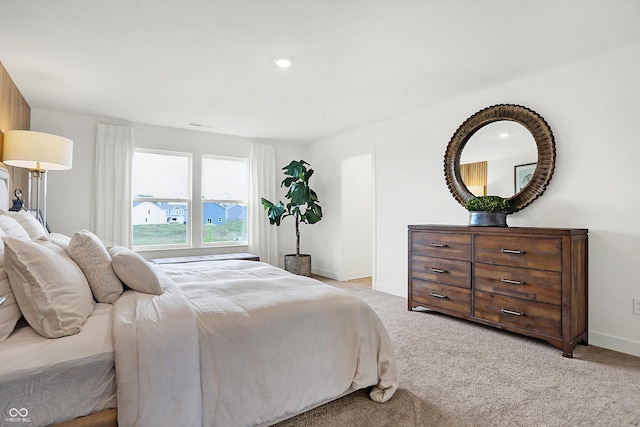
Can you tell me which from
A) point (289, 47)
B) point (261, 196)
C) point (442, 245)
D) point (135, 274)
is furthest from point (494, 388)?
point (261, 196)

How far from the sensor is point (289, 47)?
2625 millimetres

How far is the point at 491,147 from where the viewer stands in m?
3.46

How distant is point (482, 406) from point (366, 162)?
434 cm

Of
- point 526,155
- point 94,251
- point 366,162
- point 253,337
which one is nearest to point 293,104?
point 366,162

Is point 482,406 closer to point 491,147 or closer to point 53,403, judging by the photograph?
point 53,403

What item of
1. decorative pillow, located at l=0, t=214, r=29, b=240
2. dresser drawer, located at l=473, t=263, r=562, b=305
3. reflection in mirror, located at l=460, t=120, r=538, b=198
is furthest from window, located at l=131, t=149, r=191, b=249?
dresser drawer, located at l=473, t=263, r=562, b=305

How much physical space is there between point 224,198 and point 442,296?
3695 millimetres

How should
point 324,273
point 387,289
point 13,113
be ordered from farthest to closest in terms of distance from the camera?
point 324,273, point 387,289, point 13,113

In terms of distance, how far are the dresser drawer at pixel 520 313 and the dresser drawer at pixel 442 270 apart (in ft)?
0.62

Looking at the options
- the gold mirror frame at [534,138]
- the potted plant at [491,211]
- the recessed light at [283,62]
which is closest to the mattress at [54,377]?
the recessed light at [283,62]

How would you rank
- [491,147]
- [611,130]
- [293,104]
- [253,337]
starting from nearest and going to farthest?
[253,337], [611,130], [491,147], [293,104]

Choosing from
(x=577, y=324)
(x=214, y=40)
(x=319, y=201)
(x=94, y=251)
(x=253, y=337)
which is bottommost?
(x=577, y=324)

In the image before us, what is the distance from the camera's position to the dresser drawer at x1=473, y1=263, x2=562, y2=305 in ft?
8.55

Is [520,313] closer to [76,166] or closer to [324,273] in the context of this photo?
[324,273]
